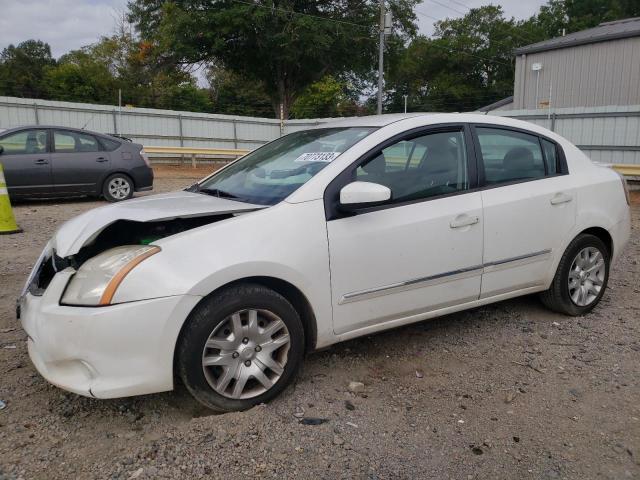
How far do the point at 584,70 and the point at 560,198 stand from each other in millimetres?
23728

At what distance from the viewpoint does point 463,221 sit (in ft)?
11.8

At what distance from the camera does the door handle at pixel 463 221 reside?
357cm

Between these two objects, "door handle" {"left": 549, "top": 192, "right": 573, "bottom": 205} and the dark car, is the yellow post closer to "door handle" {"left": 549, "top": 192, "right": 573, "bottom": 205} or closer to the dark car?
the dark car

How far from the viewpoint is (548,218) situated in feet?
13.4

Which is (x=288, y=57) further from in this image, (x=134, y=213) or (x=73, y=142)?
(x=134, y=213)

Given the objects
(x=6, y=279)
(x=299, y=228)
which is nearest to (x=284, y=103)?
(x=6, y=279)

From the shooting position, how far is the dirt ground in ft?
8.26

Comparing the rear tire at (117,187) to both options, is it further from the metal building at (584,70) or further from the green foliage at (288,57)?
the metal building at (584,70)

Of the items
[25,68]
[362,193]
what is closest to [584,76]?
[362,193]

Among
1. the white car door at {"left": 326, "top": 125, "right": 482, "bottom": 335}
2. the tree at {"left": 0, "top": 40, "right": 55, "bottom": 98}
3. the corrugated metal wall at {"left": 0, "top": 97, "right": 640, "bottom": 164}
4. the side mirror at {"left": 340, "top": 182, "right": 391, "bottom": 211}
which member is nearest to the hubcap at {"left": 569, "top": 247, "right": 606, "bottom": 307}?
the white car door at {"left": 326, "top": 125, "right": 482, "bottom": 335}

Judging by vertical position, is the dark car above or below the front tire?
above

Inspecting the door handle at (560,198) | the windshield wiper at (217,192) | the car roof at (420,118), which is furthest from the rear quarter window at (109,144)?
the door handle at (560,198)

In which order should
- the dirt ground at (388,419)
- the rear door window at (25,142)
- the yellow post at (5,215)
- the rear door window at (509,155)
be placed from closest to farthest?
the dirt ground at (388,419)
the rear door window at (509,155)
the yellow post at (5,215)
the rear door window at (25,142)

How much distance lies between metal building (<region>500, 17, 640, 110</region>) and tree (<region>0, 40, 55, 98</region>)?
35.3 metres
